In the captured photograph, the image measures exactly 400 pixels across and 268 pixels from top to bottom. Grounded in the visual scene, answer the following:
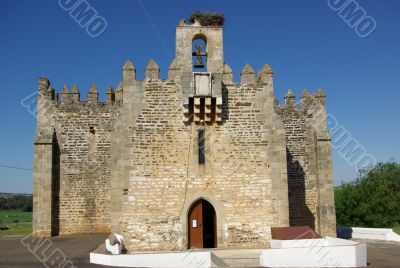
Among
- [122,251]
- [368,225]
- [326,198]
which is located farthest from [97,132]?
[368,225]

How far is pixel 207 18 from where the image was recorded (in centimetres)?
1684

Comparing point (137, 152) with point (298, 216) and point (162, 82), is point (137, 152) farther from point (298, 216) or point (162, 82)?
point (298, 216)

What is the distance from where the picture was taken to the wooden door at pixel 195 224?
14.7 m

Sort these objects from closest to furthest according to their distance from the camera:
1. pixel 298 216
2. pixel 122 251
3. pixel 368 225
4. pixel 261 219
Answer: pixel 122 251 → pixel 261 219 → pixel 298 216 → pixel 368 225

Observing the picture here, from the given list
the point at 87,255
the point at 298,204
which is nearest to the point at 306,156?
the point at 298,204

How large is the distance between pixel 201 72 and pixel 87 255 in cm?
721

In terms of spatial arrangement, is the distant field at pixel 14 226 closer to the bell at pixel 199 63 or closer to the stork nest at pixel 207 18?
the bell at pixel 199 63

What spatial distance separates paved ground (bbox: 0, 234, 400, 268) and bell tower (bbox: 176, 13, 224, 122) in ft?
16.1

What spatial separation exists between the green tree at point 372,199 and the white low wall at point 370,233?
371 inches

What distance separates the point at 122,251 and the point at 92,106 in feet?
31.7

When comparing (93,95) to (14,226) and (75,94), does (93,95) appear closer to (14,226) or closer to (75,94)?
(75,94)

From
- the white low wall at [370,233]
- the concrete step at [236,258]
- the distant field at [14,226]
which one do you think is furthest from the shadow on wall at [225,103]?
the distant field at [14,226]

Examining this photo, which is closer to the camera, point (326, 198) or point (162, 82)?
point (162, 82)

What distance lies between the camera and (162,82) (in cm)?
1504
